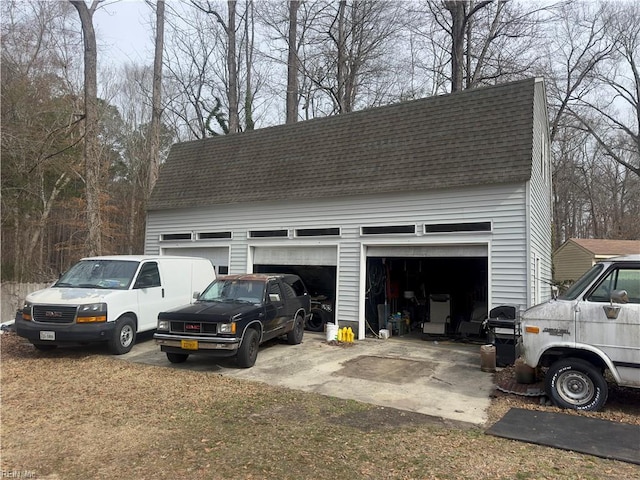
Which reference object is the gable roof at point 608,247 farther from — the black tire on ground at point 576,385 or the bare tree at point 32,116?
the bare tree at point 32,116

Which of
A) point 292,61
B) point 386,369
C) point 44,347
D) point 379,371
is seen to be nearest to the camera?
point 379,371

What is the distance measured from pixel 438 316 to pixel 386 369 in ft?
15.6

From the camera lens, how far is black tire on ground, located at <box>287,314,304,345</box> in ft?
34.1

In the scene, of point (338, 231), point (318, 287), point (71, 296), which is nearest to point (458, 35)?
point (338, 231)

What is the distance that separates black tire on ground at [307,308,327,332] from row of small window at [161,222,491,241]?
2297mm

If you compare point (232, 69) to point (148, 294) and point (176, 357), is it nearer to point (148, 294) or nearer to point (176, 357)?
point (148, 294)

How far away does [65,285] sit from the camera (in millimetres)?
9531

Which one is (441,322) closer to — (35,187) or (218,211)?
(218,211)

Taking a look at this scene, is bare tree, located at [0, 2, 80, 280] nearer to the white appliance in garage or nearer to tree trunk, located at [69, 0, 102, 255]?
tree trunk, located at [69, 0, 102, 255]

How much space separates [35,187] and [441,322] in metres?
15.9

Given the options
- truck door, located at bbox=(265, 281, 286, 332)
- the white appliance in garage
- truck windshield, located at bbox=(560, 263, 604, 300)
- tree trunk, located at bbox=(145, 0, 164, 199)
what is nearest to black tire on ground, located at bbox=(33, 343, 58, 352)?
truck door, located at bbox=(265, 281, 286, 332)

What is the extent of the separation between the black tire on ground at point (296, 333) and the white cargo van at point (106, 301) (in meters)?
2.96

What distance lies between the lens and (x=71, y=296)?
880 cm

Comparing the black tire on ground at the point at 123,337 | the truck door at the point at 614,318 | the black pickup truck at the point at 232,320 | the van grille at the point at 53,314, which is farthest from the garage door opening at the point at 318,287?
the truck door at the point at 614,318
